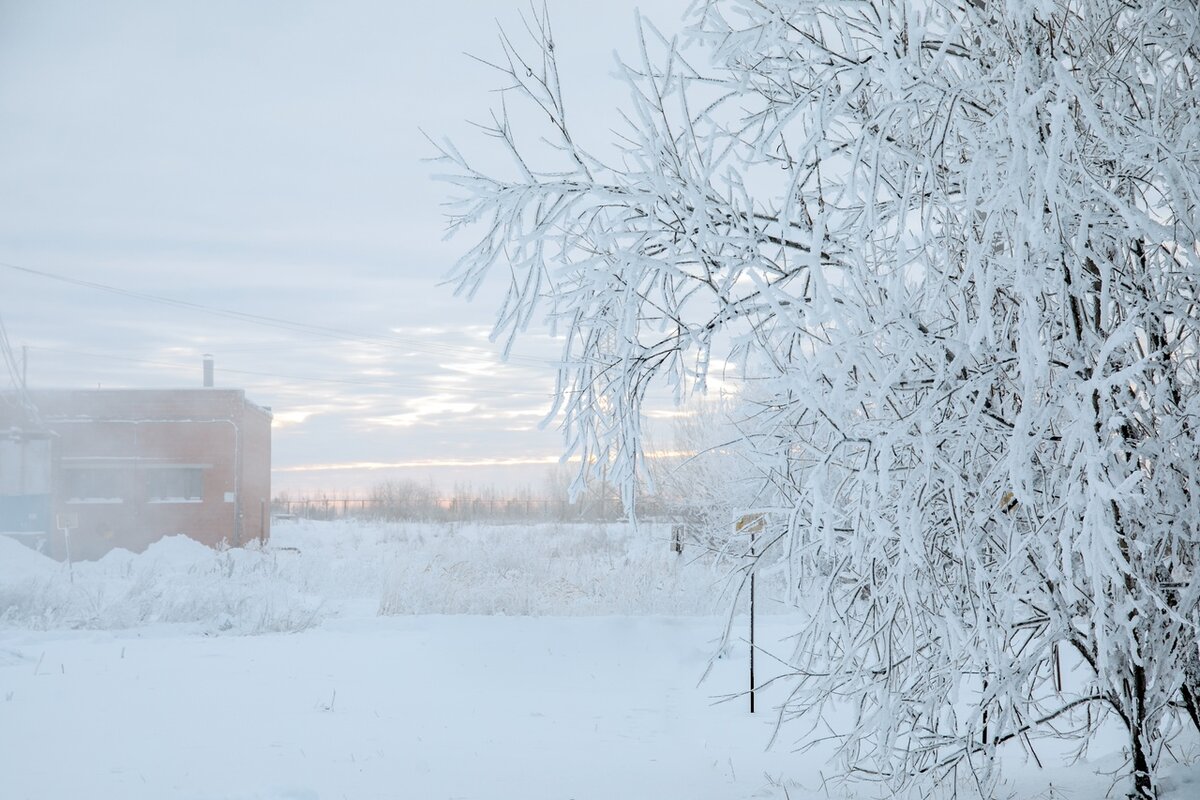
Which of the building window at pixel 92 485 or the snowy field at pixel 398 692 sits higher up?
the building window at pixel 92 485

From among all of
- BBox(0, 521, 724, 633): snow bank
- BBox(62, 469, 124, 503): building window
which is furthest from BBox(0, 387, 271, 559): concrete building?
BBox(0, 521, 724, 633): snow bank

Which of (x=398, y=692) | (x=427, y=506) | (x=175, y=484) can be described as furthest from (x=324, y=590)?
(x=427, y=506)

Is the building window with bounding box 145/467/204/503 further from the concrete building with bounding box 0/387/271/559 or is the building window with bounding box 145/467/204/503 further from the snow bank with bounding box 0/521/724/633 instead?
the snow bank with bounding box 0/521/724/633

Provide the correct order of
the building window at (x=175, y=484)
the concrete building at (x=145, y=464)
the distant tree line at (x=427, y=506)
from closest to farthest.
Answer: the concrete building at (x=145, y=464) < the building window at (x=175, y=484) < the distant tree line at (x=427, y=506)

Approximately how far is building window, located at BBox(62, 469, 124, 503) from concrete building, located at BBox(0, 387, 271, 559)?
0.03m

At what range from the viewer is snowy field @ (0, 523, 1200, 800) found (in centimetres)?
509

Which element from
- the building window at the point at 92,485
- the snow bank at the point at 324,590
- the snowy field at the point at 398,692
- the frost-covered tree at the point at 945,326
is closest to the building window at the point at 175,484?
the building window at the point at 92,485

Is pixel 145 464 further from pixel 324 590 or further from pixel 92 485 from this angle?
pixel 324 590

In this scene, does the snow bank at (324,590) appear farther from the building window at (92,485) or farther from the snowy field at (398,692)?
the building window at (92,485)

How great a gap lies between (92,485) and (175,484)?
2108mm

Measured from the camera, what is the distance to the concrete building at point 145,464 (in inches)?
968

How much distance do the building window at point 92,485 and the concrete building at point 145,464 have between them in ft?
0.09

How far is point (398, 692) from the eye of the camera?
7.96 meters

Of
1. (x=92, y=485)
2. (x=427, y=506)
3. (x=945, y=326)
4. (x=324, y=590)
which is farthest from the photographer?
(x=427, y=506)
